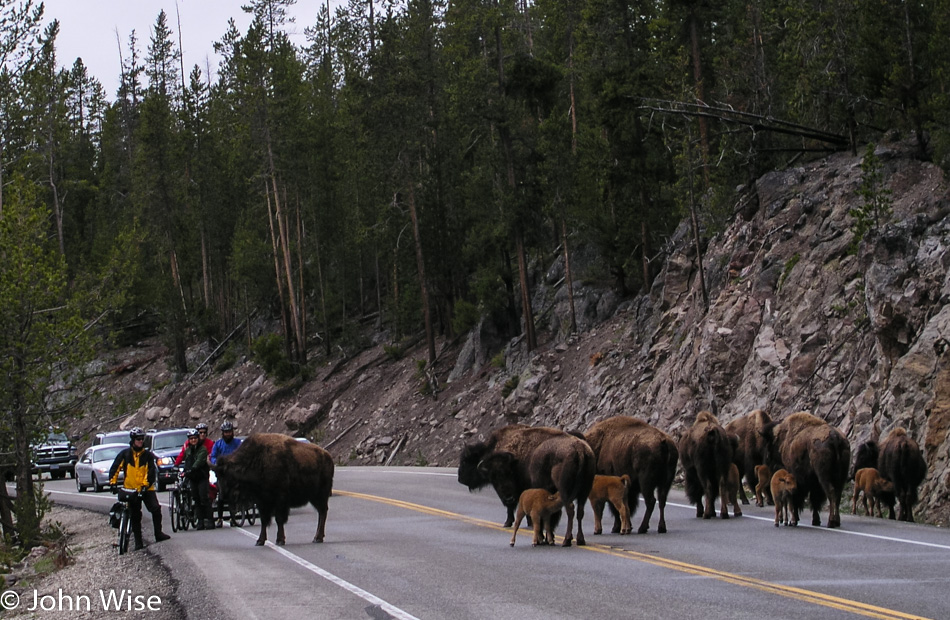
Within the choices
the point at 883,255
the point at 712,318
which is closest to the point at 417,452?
the point at 712,318

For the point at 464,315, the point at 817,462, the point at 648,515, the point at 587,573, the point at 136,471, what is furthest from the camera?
the point at 464,315

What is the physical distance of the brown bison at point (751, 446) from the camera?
1780 cm

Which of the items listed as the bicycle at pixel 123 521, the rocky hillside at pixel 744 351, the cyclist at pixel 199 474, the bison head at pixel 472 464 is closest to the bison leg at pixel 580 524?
the bison head at pixel 472 464

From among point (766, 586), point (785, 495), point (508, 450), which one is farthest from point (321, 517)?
point (766, 586)

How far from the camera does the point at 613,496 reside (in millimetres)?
13883

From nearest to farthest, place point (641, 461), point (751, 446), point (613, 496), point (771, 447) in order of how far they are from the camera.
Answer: point (613, 496), point (641, 461), point (771, 447), point (751, 446)

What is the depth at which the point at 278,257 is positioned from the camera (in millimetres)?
58344

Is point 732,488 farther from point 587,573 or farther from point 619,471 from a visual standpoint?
point 587,573

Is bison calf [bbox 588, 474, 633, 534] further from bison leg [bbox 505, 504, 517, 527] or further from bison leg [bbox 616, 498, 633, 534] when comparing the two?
bison leg [bbox 505, 504, 517, 527]

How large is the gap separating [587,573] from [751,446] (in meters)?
8.38

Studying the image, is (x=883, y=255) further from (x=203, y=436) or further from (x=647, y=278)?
(x=647, y=278)

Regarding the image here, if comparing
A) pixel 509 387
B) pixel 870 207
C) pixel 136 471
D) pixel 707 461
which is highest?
pixel 870 207

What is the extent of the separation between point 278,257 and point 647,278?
27.5 meters

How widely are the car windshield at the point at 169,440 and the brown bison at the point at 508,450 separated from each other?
52.2 ft
